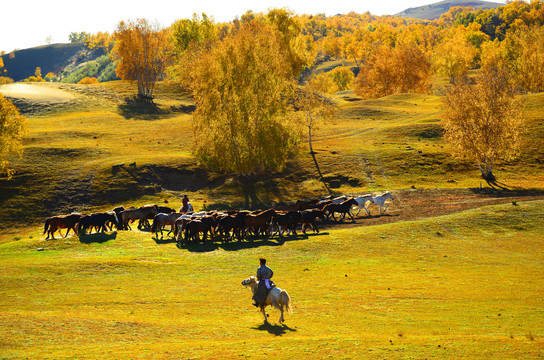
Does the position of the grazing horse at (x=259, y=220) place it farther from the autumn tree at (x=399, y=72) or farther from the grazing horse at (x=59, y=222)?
the autumn tree at (x=399, y=72)

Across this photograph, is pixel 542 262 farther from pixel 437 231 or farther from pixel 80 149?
pixel 80 149

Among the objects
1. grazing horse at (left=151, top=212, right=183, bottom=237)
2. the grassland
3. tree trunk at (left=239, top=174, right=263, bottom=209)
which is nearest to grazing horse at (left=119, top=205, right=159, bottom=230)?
the grassland

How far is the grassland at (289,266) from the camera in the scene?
1449 centimetres

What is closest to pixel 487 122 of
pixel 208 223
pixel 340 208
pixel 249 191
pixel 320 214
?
pixel 340 208

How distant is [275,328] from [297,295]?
14.8 ft

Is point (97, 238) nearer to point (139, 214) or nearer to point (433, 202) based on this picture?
point (139, 214)

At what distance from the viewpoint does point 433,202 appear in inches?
1784

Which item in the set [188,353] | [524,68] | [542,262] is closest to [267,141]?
[542,262]

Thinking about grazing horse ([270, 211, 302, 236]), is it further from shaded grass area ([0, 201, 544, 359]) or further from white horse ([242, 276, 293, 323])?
white horse ([242, 276, 293, 323])

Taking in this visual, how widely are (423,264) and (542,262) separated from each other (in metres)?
7.08

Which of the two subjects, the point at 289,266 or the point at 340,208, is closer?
the point at 289,266

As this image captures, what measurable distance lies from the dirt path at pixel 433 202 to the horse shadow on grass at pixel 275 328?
75.4 feet

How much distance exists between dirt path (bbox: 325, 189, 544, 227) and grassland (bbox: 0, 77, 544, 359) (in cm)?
36

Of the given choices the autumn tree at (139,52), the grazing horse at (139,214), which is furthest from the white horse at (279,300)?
the autumn tree at (139,52)
